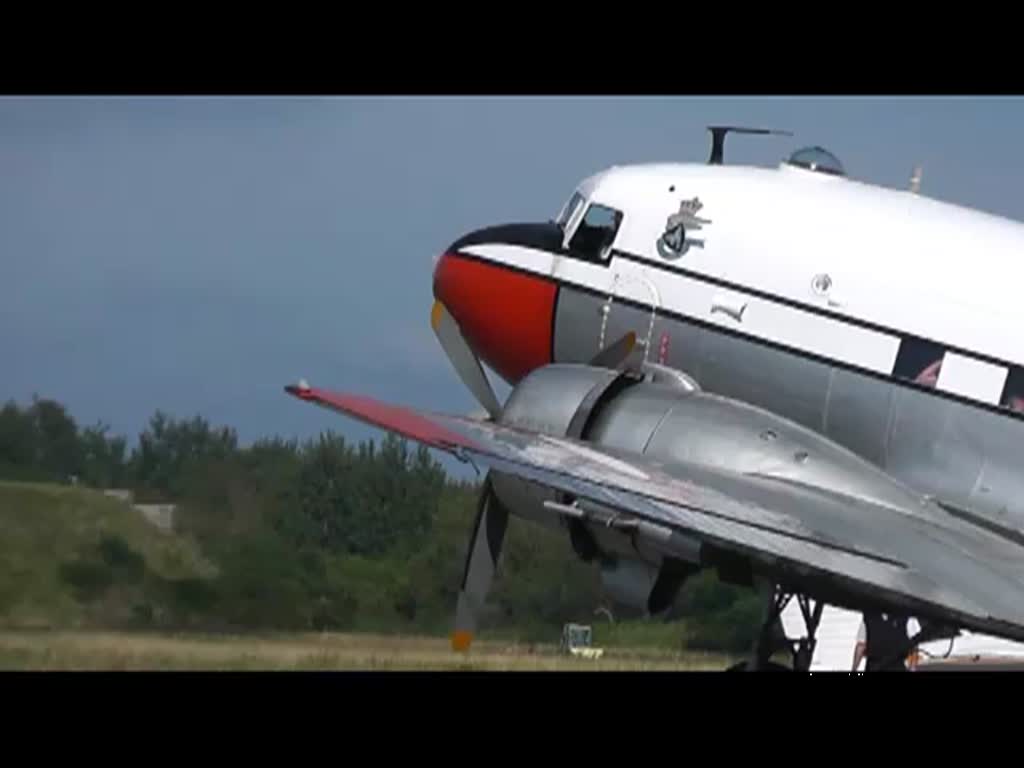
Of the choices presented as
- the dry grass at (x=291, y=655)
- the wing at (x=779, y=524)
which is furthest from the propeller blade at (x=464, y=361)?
the wing at (x=779, y=524)

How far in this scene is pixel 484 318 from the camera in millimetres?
16766

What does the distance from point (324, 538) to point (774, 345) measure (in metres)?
7.26

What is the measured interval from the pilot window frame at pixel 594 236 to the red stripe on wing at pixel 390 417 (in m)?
4.16

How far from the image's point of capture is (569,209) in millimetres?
16656

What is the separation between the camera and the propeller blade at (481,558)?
14453 millimetres

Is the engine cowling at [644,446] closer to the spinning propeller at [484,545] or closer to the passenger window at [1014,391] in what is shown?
the spinning propeller at [484,545]

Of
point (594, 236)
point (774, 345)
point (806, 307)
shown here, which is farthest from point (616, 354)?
point (806, 307)

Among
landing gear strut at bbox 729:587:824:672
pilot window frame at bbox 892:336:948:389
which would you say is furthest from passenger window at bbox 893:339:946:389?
landing gear strut at bbox 729:587:824:672

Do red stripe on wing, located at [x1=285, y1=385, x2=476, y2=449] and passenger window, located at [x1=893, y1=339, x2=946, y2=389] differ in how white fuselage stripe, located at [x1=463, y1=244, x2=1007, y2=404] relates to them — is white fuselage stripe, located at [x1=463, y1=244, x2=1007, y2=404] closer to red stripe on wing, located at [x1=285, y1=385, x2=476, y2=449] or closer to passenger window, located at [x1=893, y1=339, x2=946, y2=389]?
passenger window, located at [x1=893, y1=339, x2=946, y2=389]

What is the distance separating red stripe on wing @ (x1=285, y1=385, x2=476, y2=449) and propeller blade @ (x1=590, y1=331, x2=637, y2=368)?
313 centimetres

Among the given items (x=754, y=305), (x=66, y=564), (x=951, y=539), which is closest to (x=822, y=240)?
(x=754, y=305)

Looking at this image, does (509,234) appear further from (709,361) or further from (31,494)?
(31,494)

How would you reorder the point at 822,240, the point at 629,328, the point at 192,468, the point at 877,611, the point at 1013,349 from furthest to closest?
the point at 192,468 < the point at 629,328 < the point at 822,240 < the point at 1013,349 < the point at 877,611

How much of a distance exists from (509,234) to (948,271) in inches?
178
